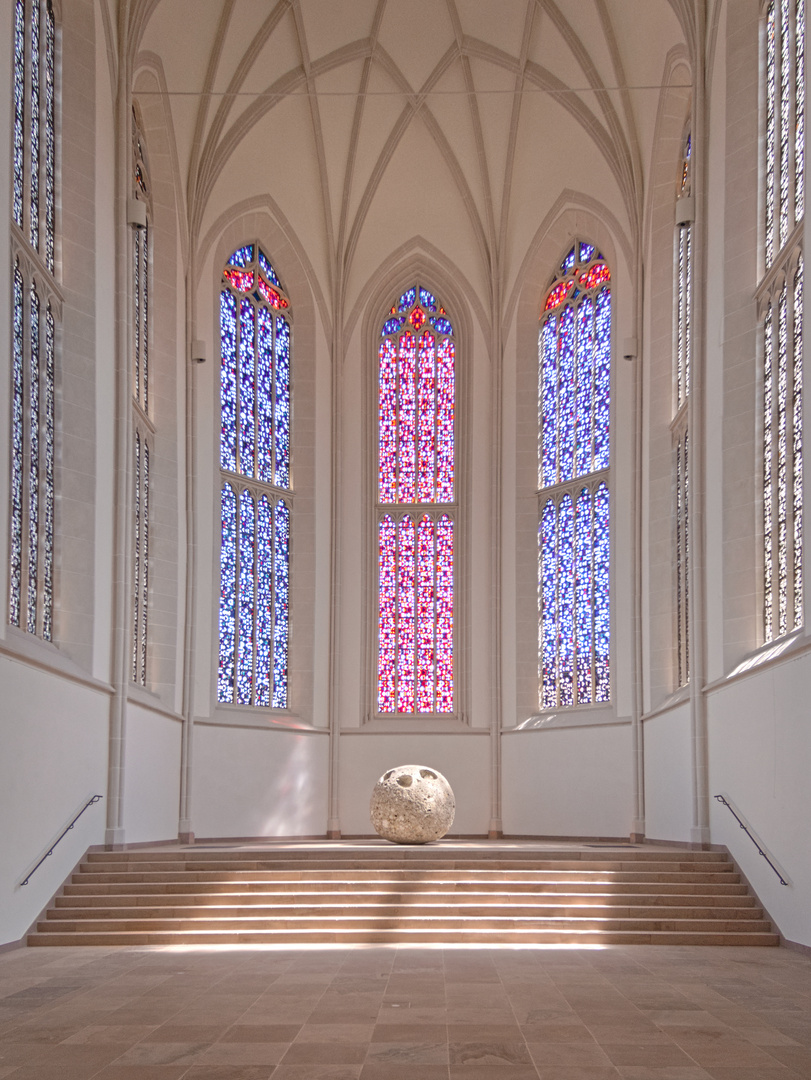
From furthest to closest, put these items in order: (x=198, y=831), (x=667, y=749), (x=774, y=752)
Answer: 1. (x=198, y=831)
2. (x=667, y=749)
3. (x=774, y=752)

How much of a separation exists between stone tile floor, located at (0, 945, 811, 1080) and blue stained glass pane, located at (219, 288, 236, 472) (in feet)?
39.5

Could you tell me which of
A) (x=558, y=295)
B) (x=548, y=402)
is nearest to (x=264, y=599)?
(x=548, y=402)

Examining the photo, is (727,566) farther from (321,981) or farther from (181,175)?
(181,175)

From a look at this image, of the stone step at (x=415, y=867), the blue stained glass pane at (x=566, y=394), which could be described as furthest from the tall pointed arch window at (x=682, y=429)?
the stone step at (x=415, y=867)

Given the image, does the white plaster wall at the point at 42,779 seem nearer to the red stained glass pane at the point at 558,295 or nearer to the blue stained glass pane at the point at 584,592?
the blue stained glass pane at the point at 584,592

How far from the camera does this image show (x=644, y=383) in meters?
21.2

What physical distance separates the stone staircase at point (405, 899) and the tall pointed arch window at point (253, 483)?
730cm

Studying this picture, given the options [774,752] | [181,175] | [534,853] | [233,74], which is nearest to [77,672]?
[534,853]

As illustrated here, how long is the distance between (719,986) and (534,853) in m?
5.47

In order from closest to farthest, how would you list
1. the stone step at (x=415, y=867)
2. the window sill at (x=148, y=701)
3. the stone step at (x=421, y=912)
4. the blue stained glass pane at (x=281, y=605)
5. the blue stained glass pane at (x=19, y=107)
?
the stone step at (x=421, y=912), the blue stained glass pane at (x=19, y=107), the stone step at (x=415, y=867), the window sill at (x=148, y=701), the blue stained glass pane at (x=281, y=605)

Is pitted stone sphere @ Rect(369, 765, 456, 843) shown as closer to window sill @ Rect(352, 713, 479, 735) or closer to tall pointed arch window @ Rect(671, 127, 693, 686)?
tall pointed arch window @ Rect(671, 127, 693, 686)

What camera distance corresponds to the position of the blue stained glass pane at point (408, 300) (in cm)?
2566

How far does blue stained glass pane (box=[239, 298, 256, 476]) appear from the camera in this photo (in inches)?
926

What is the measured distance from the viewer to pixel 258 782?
22312 mm
